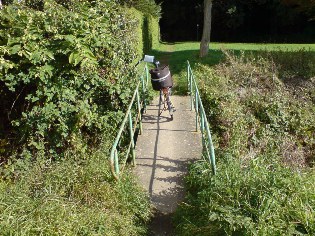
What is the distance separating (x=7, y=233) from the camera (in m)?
3.91

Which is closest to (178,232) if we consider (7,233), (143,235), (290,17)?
(143,235)

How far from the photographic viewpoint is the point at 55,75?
6043 millimetres

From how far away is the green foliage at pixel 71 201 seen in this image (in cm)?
400

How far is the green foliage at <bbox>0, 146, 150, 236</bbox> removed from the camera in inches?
157

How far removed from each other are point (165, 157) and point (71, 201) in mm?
2240

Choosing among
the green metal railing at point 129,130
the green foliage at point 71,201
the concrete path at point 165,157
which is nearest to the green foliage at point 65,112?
the green foliage at point 71,201

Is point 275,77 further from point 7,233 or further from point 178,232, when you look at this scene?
point 7,233

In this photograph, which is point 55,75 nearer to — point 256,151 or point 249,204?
point 249,204

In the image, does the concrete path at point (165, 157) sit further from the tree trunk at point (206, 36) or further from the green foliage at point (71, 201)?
the tree trunk at point (206, 36)

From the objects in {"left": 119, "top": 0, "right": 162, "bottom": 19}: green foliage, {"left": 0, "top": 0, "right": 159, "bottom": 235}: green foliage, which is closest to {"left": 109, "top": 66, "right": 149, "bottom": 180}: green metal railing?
{"left": 0, "top": 0, "right": 159, "bottom": 235}: green foliage

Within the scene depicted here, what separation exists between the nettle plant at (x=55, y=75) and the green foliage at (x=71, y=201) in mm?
723

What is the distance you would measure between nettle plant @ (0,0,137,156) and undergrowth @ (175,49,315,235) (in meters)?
2.22

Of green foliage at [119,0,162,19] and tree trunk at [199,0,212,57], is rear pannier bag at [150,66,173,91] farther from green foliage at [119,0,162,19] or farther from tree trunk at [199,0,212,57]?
green foliage at [119,0,162,19]

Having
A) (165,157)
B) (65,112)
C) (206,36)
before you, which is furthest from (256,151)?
(206,36)
